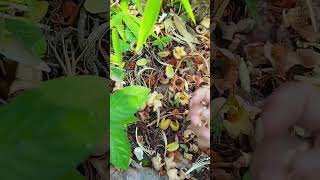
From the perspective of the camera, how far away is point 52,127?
923mm

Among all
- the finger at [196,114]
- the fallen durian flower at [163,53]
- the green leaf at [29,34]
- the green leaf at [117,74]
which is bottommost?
the finger at [196,114]

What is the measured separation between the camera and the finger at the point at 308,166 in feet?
3.42

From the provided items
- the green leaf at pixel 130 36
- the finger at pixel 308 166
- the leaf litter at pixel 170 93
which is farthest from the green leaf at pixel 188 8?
the finger at pixel 308 166

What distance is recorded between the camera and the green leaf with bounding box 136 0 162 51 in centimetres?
104

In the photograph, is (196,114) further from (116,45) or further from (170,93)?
(116,45)

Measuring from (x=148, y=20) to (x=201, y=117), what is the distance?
0.21 m

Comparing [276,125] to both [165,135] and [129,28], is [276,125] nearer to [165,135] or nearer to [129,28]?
[165,135]

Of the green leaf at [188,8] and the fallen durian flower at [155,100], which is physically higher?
the green leaf at [188,8]

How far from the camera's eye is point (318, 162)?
104 centimetres

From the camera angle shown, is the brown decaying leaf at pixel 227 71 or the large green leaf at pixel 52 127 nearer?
the large green leaf at pixel 52 127

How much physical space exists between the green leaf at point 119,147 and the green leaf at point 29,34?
19 centimetres

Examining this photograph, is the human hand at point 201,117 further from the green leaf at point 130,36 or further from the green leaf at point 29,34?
the green leaf at point 29,34

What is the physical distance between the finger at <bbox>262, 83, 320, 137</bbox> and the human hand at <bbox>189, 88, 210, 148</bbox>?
117mm

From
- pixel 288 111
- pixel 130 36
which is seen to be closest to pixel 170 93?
pixel 130 36
